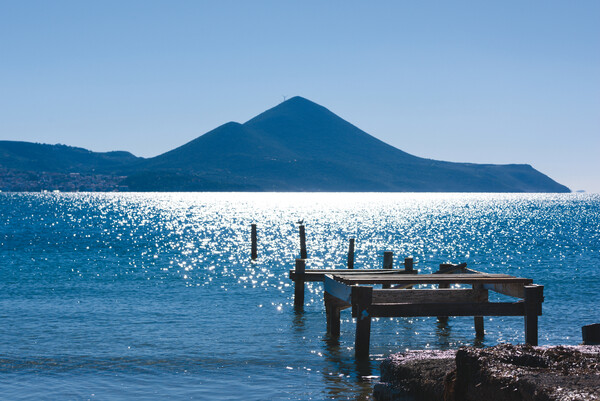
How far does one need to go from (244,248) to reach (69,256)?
16.4m

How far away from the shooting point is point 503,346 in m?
8.48

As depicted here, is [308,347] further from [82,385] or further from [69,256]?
[69,256]

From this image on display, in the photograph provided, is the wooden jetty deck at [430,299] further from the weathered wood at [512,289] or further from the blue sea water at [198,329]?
the blue sea water at [198,329]

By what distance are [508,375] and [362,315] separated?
7359 millimetres

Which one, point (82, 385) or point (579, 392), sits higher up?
point (579, 392)

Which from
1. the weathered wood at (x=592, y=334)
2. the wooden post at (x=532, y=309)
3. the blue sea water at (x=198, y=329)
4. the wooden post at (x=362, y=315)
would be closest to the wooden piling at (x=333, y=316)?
the blue sea water at (x=198, y=329)

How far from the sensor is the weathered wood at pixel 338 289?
596 inches

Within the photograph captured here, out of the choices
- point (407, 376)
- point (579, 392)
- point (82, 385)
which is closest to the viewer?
point (579, 392)

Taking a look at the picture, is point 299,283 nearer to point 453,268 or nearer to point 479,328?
point 453,268

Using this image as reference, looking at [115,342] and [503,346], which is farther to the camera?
[115,342]

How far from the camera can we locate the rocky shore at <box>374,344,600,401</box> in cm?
693

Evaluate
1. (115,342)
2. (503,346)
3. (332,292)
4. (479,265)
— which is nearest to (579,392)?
(503,346)

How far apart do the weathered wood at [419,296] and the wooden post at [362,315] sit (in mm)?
829

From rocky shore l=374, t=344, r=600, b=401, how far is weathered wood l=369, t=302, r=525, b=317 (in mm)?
4503
